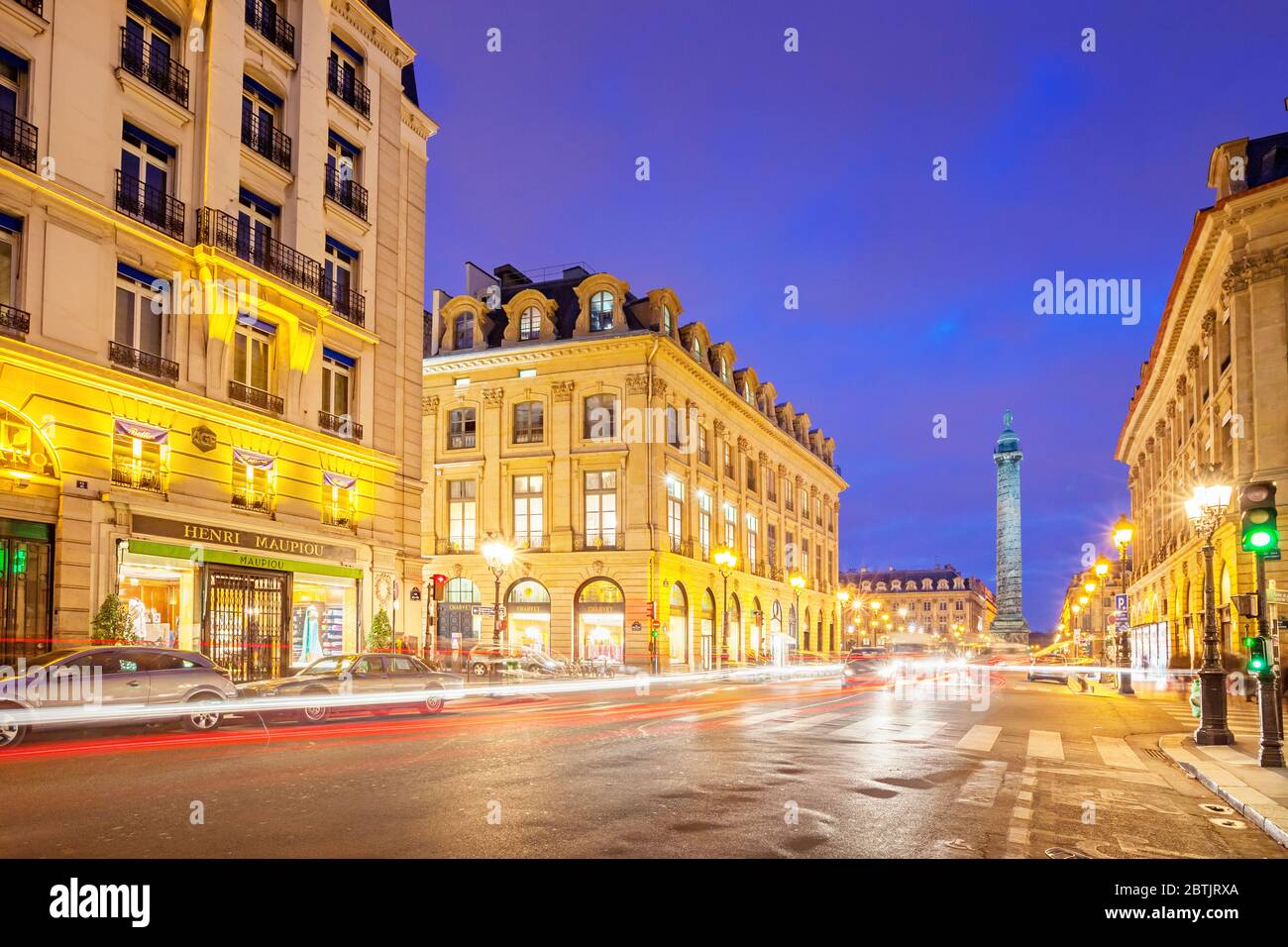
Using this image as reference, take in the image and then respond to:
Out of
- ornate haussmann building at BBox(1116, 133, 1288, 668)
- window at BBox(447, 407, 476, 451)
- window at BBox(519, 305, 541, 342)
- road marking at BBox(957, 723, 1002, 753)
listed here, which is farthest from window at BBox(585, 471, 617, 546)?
road marking at BBox(957, 723, 1002, 753)

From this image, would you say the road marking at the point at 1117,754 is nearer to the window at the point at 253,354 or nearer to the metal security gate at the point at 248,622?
the metal security gate at the point at 248,622

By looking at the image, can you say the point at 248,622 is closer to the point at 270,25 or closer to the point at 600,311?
the point at 270,25

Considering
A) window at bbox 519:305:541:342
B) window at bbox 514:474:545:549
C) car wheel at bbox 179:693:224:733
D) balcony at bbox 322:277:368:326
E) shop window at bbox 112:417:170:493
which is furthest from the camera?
window at bbox 519:305:541:342

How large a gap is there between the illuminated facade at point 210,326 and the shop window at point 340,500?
8cm

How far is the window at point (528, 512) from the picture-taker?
5341cm

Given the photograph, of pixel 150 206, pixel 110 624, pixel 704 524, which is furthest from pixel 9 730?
pixel 704 524

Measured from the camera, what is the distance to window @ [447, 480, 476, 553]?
54.7m

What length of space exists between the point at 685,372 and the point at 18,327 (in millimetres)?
38905

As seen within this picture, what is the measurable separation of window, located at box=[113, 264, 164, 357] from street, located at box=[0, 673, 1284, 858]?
33.0ft

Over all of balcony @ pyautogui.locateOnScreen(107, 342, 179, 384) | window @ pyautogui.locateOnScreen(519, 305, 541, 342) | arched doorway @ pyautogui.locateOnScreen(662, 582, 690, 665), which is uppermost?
window @ pyautogui.locateOnScreen(519, 305, 541, 342)

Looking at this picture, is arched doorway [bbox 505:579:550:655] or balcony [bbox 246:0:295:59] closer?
balcony [bbox 246:0:295:59]

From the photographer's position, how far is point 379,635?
29922 mm

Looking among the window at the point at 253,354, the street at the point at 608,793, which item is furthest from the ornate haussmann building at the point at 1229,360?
the window at the point at 253,354

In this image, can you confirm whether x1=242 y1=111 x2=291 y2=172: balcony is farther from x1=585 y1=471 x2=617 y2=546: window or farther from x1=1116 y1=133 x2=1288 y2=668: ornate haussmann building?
x1=1116 y1=133 x2=1288 y2=668: ornate haussmann building
